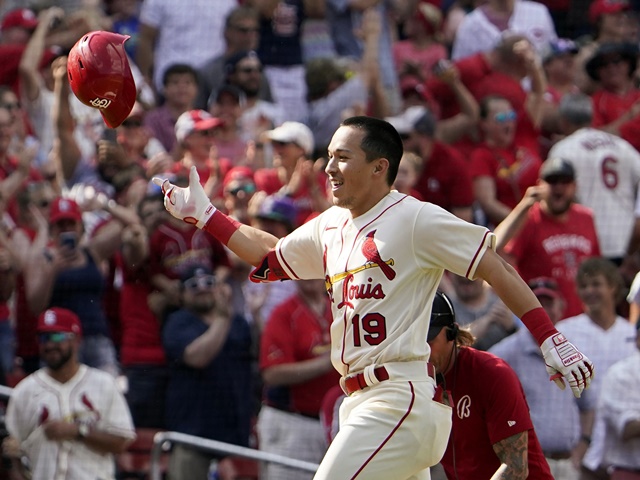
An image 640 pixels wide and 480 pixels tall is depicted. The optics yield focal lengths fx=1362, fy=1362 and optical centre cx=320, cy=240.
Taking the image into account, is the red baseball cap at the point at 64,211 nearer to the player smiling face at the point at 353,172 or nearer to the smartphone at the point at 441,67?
the smartphone at the point at 441,67

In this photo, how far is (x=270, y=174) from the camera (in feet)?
30.2

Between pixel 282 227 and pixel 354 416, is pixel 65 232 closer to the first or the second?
pixel 282 227

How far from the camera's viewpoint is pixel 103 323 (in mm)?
8328

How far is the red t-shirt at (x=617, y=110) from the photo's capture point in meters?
10.6

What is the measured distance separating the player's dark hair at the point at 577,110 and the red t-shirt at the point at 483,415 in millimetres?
5073

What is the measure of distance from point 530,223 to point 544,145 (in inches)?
85.7

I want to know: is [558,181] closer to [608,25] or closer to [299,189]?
[299,189]

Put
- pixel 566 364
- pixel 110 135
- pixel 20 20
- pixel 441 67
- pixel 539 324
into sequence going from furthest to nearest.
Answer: pixel 441 67, pixel 20 20, pixel 110 135, pixel 539 324, pixel 566 364

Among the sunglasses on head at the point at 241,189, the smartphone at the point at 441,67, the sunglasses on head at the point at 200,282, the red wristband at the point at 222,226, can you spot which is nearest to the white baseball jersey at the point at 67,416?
the sunglasses on head at the point at 200,282

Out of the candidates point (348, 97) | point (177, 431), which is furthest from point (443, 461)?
point (348, 97)

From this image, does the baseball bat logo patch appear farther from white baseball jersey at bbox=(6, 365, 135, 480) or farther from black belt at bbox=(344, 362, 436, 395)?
white baseball jersey at bbox=(6, 365, 135, 480)

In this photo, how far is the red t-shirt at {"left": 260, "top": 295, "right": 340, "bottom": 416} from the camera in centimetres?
807

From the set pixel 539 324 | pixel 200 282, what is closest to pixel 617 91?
pixel 200 282

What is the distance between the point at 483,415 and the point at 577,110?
17.2ft
